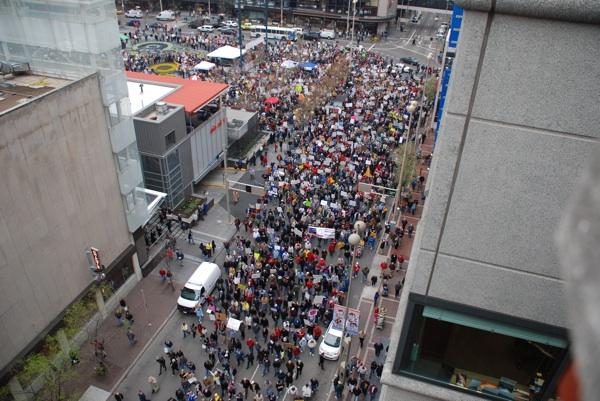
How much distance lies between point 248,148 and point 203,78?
19.9 metres

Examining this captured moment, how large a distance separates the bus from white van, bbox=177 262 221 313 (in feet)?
186

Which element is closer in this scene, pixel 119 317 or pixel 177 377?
pixel 177 377

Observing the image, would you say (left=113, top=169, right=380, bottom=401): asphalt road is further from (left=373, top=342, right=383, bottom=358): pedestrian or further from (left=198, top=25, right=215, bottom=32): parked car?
(left=198, top=25, right=215, bottom=32): parked car

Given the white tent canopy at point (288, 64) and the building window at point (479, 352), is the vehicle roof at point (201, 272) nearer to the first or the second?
the building window at point (479, 352)

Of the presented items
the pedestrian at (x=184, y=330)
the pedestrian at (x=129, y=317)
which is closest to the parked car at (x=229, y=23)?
the pedestrian at (x=129, y=317)

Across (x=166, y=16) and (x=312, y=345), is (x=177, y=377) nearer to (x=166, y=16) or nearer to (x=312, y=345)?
(x=312, y=345)

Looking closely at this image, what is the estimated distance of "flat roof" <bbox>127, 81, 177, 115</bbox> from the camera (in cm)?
3300

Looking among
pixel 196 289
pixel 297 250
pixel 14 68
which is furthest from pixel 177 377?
pixel 14 68

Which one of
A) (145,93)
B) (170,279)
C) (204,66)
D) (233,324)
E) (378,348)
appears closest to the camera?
(378,348)

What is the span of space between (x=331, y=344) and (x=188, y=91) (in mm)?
22799

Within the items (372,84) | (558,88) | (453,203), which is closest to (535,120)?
(558,88)

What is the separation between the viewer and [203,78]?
58094 mm

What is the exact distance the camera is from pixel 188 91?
121 ft

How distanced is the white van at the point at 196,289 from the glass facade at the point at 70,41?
25.6 feet
